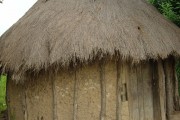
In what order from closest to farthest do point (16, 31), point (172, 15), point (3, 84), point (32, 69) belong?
point (32, 69) → point (16, 31) → point (172, 15) → point (3, 84)

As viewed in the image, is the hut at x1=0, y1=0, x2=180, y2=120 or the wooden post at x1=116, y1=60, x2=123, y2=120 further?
the wooden post at x1=116, y1=60, x2=123, y2=120

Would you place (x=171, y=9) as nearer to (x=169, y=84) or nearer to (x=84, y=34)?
(x=169, y=84)

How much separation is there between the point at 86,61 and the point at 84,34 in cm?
59

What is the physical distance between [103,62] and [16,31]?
2442 millimetres

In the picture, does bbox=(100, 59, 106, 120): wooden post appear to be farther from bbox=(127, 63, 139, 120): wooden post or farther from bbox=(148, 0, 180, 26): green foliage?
bbox=(148, 0, 180, 26): green foliage

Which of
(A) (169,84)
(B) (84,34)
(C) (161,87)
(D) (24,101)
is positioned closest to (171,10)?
(A) (169,84)

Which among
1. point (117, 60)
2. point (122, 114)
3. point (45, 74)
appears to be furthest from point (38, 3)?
point (122, 114)

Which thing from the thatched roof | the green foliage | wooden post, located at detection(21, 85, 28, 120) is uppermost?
the green foliage

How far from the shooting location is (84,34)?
7.55 meters

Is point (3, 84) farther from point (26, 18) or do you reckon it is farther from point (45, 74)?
point (45, 74)

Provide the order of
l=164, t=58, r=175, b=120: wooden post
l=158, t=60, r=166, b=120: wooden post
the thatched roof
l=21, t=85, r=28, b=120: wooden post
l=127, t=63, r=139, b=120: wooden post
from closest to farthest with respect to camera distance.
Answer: the thatched roof → l=127, t=63, r=139, b=120: wooden post → l=21, t=85, r=28, b=120: wooden post → l=158, t=60, r=166, b=120: wooden post → l=164, t=58, r=175, b=120: wooden post

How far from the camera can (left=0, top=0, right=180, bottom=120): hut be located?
743 centimetres

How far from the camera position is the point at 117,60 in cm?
767

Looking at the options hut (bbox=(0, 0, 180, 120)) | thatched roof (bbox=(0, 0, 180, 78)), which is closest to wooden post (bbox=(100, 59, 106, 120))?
hut (bbox=(0, 0, 180, 120))
